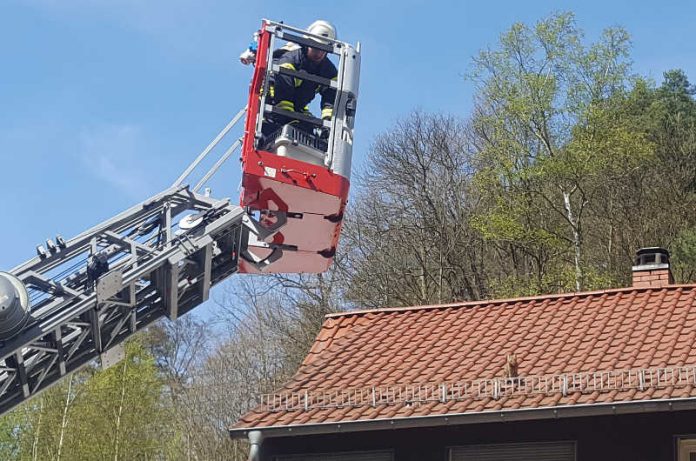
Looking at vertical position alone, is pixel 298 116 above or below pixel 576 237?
below

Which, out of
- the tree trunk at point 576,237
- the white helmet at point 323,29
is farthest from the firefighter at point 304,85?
the tree trunk at point 576,237

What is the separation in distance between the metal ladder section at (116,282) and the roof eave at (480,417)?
183 centimetres

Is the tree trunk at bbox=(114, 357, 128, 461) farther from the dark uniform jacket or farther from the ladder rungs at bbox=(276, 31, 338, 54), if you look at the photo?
the ladder rungs at bbox=(276, 31, 338, 54)

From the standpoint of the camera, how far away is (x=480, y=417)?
13492 mm

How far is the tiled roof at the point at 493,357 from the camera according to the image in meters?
13.6

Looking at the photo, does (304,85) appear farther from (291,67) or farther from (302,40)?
(302,40)

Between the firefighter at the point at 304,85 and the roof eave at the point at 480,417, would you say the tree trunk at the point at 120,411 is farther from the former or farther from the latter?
the firefighter at the point at 304,85

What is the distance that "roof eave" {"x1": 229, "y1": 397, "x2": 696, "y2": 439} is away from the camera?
1274 centimetres

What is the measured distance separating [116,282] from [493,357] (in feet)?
16.5

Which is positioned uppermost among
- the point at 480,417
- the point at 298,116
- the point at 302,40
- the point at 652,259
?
the point at 302,40

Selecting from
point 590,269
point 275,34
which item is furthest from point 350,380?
point 590,269

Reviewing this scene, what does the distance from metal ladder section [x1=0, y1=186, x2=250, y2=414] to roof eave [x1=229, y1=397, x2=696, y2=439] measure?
1.83 meters

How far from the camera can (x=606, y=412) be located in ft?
42.5

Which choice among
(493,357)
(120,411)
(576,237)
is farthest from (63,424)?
(493,357)
